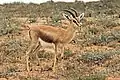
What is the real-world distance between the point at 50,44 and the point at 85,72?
125 centimetres

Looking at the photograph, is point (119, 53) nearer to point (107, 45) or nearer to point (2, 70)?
point (107, 45)

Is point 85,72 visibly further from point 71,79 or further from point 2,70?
point 2,70

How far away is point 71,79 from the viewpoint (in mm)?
10711

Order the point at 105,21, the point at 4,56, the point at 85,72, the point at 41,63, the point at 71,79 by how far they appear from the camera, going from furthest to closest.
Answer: the point at 105,21 → the point at 4,56 → the point at 41,63 → the point at 85,72 → the point at 71,79

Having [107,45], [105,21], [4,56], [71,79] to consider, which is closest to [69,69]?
[71,79]

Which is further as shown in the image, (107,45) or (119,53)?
(107,45)

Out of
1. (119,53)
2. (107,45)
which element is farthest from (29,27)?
(107,45)

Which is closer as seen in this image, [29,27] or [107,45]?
[29,27]

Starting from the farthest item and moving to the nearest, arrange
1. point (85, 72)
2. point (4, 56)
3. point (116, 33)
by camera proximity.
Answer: point (116, 33)
point (4, 56)
point (85, 72)

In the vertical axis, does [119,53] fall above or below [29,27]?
below

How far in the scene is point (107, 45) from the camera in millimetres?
16250

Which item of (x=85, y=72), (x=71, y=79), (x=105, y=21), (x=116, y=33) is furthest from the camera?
(x=105, y=21)

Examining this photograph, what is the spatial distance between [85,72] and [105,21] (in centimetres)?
1237

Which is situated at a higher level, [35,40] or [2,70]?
[35,40]
